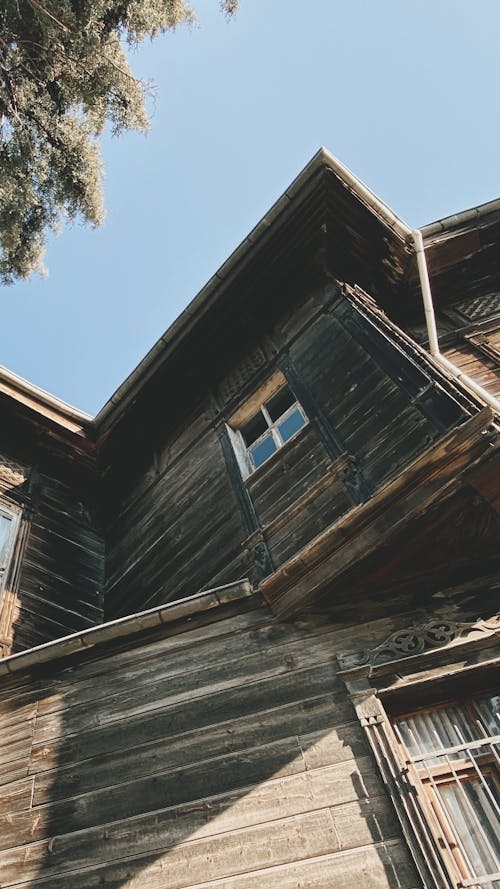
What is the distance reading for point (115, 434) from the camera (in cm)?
830

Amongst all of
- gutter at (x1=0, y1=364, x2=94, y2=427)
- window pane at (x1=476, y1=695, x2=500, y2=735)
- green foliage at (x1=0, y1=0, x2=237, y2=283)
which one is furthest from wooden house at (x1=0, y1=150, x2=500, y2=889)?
green foliage at (x1=0, y1=0, x2=237, y2=283)

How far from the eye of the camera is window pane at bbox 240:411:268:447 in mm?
6730

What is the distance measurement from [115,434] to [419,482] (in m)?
4.94

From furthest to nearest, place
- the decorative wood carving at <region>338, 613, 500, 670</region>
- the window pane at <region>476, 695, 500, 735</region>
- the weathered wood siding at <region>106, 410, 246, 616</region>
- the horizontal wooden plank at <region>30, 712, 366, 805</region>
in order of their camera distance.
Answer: the weathered wood siding at <region>106, 410, 246, 616</region> → the decorative wood carving at <region>338, 613, 500, 670</region> → the horizontal wooden plank at <region>30, 712, 366, 805</region> → the window pane at <region>476, 695, 500, 735</region>

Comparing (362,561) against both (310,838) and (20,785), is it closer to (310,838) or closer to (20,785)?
Answer: (310,838)

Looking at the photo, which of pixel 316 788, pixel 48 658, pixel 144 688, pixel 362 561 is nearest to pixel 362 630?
pixel 362 561

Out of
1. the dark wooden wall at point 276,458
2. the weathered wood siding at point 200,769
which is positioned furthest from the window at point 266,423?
the weathered wood siding at point 200,769

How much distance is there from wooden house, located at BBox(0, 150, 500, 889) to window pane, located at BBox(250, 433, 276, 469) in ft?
0.08

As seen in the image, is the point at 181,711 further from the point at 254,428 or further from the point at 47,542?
the point at 47,542

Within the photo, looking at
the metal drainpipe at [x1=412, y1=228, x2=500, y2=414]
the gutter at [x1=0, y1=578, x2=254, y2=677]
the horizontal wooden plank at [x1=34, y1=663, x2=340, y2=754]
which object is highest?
the metal drainpipe at [x1=412, y1=228, x2=500, y2=414]

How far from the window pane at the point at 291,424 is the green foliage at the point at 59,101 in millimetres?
3734

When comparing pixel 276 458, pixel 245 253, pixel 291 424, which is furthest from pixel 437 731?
pixel 245 253

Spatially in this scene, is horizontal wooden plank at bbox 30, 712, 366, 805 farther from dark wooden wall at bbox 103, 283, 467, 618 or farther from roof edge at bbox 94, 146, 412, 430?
roof edge at bbox 94, 146, 412, 430

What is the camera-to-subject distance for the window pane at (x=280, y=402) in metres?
6.56
